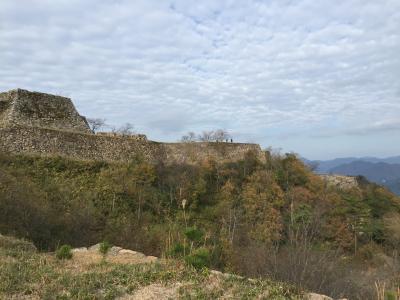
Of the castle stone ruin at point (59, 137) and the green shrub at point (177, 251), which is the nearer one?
the green shrub at point (177, 251)

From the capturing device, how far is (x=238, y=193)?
1010 inches

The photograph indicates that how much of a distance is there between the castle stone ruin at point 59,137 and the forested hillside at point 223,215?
80 cm

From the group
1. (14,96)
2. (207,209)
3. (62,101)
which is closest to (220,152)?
(207,209)

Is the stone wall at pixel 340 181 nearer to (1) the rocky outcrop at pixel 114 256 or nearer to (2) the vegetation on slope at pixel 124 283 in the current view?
(1) the rocky outcrop at pixel 114 256

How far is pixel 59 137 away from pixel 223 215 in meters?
9.62

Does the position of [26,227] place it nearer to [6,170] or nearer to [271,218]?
[6,170]

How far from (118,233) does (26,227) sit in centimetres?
462

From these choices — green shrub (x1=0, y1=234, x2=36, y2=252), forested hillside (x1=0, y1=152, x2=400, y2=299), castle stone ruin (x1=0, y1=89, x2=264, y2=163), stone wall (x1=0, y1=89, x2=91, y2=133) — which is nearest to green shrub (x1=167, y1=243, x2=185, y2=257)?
forested hillside (x1=0, y1=152, x2=400, y2=299)

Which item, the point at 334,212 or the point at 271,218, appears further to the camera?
the point at 334,212

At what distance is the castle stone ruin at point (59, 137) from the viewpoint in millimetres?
20078

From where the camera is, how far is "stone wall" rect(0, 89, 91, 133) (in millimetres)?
21031

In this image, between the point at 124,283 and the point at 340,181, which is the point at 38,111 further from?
the point at 340,181

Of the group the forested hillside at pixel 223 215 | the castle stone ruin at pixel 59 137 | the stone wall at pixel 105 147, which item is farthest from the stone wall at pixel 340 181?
the castle stone ruin at pixel 59 137

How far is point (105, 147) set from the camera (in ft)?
76.5
